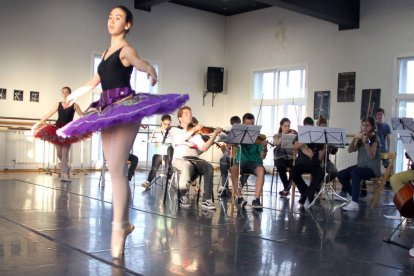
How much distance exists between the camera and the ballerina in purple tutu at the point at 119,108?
3043mm

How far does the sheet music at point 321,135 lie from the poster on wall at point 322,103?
551 centimetres

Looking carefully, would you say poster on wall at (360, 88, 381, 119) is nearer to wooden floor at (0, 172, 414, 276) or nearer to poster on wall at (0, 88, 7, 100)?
wooden floor at (0, 172, 414, 276)

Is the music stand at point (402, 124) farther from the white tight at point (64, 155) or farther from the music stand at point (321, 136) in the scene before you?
the white tight at point (64, 155)

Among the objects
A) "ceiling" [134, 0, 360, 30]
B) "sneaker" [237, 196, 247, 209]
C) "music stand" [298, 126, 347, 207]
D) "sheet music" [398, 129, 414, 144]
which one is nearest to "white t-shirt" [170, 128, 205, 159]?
"sneaker" [237, 196, 247, 209]

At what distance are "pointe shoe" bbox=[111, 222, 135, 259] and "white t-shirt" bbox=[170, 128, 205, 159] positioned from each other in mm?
2831

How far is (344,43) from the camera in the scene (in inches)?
460

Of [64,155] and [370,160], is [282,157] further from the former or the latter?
[64,155]

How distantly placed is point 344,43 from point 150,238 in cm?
886

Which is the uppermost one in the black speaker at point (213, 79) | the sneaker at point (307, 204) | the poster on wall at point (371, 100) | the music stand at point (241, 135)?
the black speaker at point (213, 79)

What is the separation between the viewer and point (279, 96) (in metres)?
13.2

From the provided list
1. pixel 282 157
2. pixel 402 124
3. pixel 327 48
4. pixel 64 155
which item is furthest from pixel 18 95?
pixel 402 124

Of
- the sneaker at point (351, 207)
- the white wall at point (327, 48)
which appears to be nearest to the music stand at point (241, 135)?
the sneaker at point (351, 207)

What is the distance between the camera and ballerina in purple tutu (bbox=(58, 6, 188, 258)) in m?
3.04

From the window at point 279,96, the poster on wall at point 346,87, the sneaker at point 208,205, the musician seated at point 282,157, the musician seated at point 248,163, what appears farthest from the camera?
→ the window at point 279,96
